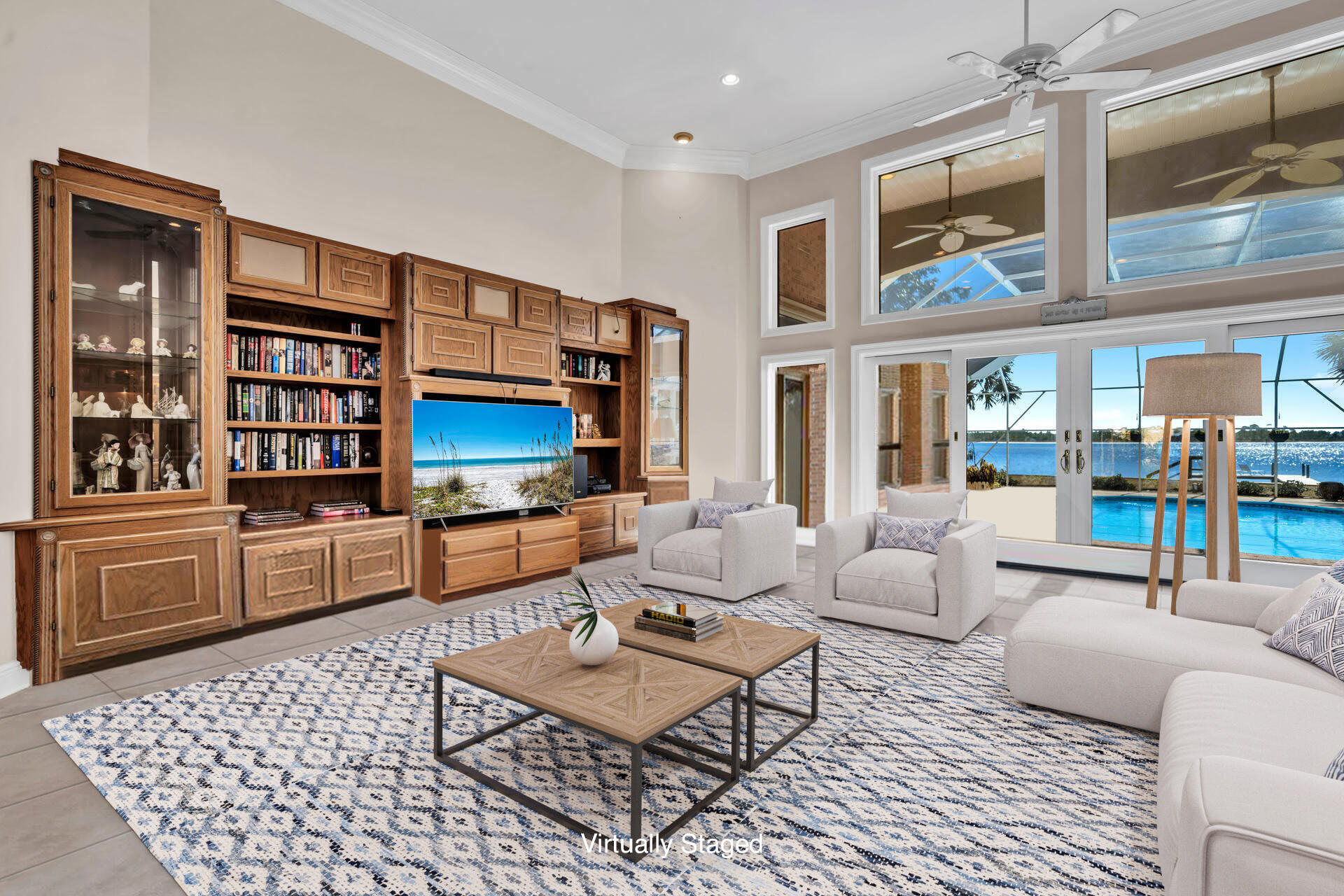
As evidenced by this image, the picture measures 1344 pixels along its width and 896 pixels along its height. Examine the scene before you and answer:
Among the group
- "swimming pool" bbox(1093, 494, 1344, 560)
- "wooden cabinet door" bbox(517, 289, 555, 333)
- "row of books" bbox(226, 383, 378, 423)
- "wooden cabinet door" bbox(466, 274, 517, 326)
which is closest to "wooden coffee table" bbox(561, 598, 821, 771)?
"row of books" bbox(226, 383, 378, 423)

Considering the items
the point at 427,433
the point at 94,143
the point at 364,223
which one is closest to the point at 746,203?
the point at 364,223

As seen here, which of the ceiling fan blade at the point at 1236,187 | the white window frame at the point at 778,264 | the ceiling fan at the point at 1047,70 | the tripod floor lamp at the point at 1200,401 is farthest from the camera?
the white window frame at the point at 778,264

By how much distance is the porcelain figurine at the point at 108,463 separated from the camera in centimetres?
310

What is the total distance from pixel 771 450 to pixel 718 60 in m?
3.71

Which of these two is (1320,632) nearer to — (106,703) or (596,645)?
(596,645)

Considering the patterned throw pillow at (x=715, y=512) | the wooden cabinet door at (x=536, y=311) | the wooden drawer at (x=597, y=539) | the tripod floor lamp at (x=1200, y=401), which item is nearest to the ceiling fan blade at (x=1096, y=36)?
the tripod floor lamp at (x=1200, y=401)

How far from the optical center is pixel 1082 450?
16.9 ft

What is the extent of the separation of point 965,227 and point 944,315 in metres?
0.82

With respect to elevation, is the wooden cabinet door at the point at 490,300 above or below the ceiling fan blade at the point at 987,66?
below

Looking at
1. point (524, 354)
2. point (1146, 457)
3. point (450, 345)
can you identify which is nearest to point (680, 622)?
point (450, 345)

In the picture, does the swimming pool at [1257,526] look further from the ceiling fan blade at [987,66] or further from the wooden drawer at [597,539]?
the wooden drawer at [597,539]

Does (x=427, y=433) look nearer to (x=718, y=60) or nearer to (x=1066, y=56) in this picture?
(x=718, y=60)

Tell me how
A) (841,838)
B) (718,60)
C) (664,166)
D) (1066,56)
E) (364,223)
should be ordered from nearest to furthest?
(841,838), (1066,56), (364,223), (718,60), (664,166)

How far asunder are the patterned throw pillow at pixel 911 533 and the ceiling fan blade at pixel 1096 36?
252cm
